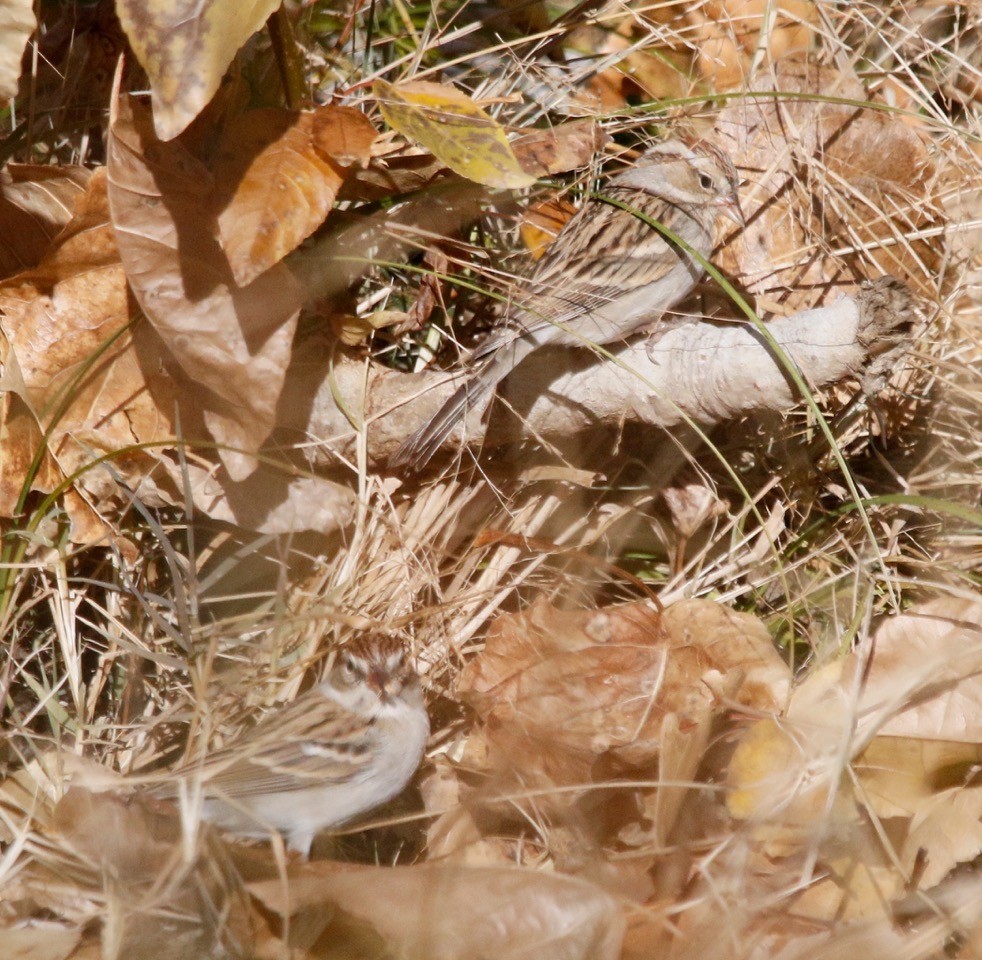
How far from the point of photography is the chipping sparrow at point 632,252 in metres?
3.10

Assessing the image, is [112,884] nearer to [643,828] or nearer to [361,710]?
[361,710]

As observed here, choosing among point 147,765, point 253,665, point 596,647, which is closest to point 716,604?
point 596,647

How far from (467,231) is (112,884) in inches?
80.2

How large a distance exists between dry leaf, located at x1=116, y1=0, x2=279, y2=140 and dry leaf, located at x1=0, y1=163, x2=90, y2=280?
693mm

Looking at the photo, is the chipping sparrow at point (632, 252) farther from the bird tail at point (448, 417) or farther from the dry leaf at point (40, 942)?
the dry leaf at point (40, 942)

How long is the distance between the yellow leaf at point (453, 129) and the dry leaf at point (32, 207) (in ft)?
2.93

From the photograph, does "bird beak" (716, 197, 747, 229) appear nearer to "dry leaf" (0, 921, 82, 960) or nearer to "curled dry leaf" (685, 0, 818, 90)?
"curled dry leaf" (685, 0, 818, 90)

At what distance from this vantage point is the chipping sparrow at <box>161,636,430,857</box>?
2.49 m

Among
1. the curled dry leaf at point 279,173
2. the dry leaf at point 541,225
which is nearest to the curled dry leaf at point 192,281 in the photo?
the curled dry leaf at point 279,173

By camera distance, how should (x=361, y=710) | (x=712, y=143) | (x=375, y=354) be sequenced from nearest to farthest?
1. (x=361, y=710)
2. (x=375, y=354)
3. (x=712, y=143)

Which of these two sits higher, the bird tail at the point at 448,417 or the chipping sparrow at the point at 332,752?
the bird tail at the point at 448,417

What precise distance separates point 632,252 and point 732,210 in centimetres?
34

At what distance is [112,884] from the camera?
2158 mm

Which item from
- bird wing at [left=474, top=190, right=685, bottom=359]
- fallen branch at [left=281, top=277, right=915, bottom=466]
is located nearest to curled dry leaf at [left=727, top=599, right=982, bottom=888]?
fallen branch at [left=281, top=277, right=915, bottom=466]
